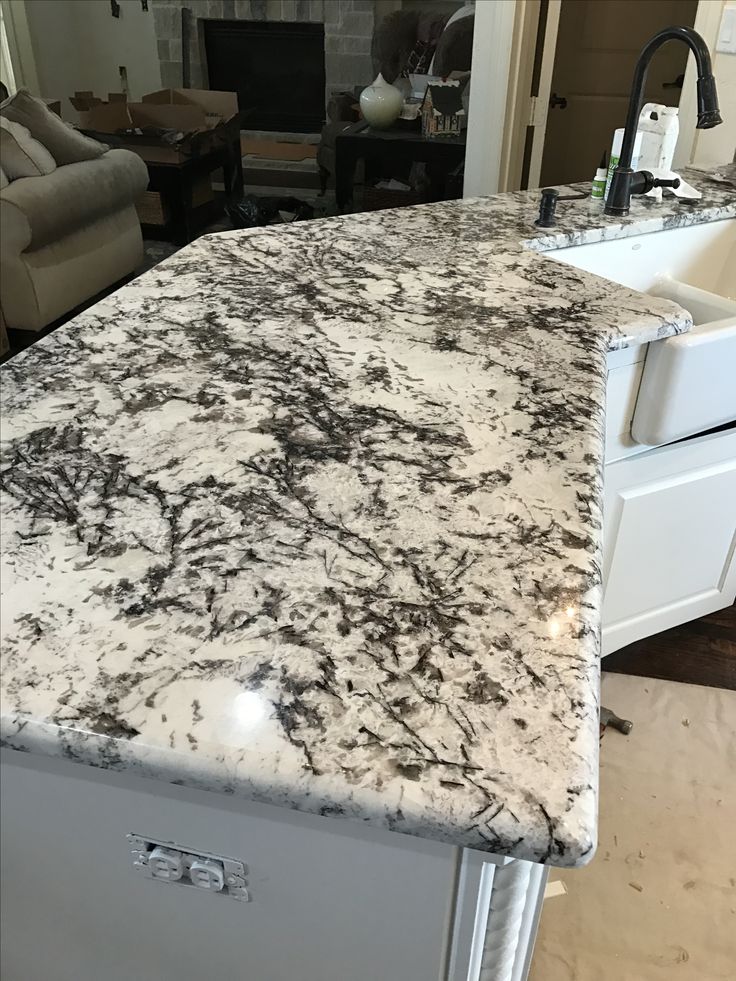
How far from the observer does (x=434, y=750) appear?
20.8 inches

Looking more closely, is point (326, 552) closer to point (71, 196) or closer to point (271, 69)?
point (71, 196)

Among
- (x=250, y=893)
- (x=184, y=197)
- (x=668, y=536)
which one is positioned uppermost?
(x=250, y=893)

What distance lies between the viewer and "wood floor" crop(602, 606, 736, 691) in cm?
178

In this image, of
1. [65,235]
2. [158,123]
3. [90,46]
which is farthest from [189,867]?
[90,46]

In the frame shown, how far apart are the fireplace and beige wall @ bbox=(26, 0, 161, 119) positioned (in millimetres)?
463

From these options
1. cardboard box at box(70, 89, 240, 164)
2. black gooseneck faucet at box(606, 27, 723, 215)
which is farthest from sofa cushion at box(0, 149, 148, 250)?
black gooseneck faucet at box(606, 27, 723, 215)

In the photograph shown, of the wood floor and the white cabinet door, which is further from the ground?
the white cabinet door

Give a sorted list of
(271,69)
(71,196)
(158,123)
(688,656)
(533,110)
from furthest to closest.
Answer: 1. (271,69)
2. (158,123)
3. (71,196)
4. (533,110)
5. (688,656)

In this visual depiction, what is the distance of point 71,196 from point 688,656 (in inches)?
122

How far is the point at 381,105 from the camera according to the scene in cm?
389

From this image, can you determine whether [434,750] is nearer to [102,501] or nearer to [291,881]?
[291,881]

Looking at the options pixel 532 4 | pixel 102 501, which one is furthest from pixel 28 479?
pixel 532 4

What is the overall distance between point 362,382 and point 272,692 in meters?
0.52

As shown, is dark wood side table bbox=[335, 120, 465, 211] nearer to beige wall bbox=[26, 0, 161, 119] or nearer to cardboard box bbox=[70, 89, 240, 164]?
cardboard box bbox=[70, 89, 240, 164]
